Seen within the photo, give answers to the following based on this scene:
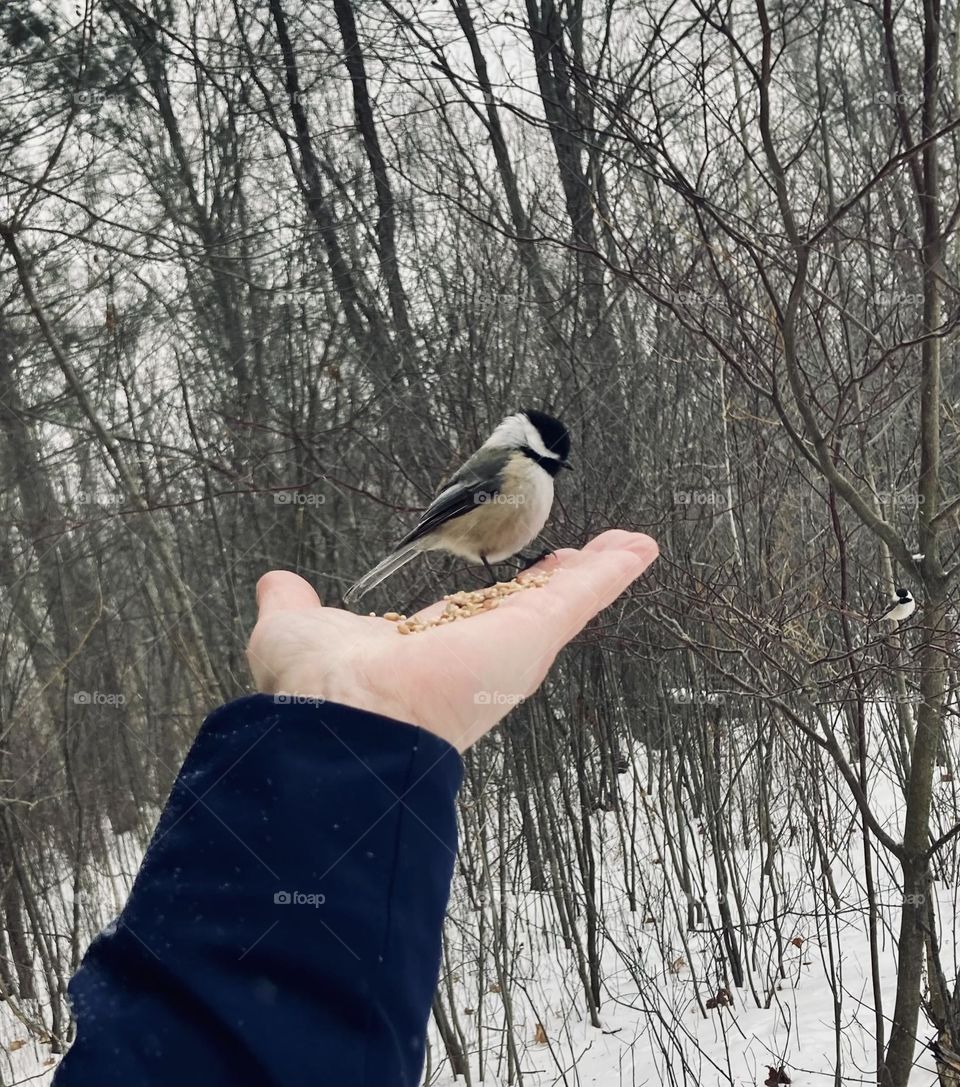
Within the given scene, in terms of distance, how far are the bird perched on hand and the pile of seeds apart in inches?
12.6

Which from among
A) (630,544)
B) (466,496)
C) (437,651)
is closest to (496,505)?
(466,496)

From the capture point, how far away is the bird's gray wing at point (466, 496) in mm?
2971

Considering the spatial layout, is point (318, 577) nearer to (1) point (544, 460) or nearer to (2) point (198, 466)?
(2) point (198, 466)

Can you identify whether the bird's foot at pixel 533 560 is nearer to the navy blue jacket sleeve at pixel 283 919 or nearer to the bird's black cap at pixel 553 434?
the bird's black cap at pixel 553 434

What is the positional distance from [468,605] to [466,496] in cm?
67

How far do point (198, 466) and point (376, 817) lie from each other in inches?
172

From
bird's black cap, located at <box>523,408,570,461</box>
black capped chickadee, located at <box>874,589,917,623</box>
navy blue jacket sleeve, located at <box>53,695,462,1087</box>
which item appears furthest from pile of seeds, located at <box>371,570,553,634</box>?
black capped chickadee, located at <box>874,589,917,623</box>

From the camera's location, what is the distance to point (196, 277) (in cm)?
498

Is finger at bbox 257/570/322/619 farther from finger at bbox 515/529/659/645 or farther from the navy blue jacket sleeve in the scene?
the navy blue jacket sleeve

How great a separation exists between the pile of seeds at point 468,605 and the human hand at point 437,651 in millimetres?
66

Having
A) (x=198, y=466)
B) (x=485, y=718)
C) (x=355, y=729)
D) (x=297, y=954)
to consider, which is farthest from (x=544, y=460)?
(x=198, y=466)

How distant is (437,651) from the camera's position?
5.03 ft

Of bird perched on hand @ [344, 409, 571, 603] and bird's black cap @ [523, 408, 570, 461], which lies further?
bird's black cap @ [523, 408, 570, 461]

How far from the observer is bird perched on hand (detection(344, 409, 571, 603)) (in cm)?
294
